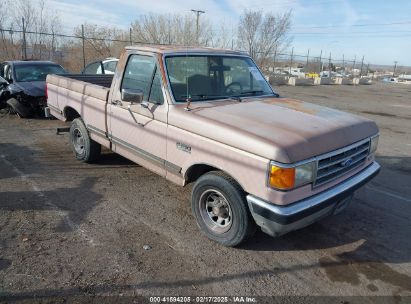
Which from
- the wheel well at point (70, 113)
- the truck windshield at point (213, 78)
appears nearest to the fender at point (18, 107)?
the wheel well at point (70, 113)

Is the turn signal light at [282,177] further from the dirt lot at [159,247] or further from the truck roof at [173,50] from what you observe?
the truck roof at [173,50]

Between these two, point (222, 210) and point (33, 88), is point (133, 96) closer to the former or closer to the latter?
point (222, 210)

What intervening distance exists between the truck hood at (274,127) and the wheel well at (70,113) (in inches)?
128

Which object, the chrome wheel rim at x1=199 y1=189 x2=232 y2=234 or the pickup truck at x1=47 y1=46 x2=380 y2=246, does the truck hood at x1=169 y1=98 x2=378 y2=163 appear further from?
the chrome wheel rim at x1=199 y1=189 x2=232 y2=234

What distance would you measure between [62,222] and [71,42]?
→ 67.3 feet

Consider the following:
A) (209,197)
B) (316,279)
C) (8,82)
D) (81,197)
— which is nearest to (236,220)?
(209,197)

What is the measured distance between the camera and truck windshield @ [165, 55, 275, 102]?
4355 mm

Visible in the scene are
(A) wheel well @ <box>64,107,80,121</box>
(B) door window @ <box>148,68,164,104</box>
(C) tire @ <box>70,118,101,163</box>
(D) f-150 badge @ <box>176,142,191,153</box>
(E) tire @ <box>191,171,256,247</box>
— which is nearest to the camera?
(E) tire @ <box>191,171,256,247</box>

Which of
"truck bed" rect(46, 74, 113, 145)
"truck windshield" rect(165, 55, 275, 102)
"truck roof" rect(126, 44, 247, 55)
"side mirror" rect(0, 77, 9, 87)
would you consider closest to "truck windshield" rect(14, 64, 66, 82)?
"side mirror" rect(0, 77, 9, 87)

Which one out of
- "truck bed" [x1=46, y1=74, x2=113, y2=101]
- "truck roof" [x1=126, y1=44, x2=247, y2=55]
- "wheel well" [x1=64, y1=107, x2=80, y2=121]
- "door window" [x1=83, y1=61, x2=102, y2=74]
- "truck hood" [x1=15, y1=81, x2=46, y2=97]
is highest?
"truck roof" [x1=126, y1=44, x2=247, y2=55]

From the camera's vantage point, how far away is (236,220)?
3.60 m

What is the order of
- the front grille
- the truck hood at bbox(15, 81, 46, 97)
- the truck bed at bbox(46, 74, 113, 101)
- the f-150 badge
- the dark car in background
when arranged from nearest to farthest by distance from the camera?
the front grille, the f-150 badge, the truck bed at bbox(46, 74, 113, 101), the truck hood at bbox(15, 81, 46, 97), the dark car in background

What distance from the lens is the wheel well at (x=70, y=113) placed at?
6.57 meters

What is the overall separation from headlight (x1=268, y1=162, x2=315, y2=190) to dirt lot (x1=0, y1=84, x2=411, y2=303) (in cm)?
96
